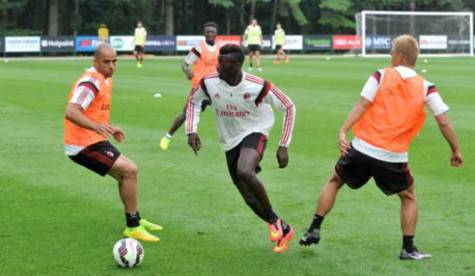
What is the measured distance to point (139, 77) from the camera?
3077 centimetres

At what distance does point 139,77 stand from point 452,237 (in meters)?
23.5

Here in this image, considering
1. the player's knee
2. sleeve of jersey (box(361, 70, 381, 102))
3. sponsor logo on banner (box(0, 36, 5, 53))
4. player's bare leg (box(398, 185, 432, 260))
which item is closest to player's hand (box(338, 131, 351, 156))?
sleeve of jersey (box(361, 70, 381, 102))

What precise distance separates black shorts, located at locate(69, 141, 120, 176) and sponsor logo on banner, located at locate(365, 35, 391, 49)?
4606cm

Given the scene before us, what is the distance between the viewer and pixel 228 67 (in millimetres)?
7609

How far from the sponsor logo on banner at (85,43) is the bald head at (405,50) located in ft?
158

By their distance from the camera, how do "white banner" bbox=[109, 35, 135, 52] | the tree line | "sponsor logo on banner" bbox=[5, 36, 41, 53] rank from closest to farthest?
"sponsor logo on banner" bbox=[5, 36, 41, 53]
"white banner" bbox=[109, 35, 135, 52]
the tree line

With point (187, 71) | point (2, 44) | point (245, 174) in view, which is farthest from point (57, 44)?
point (245, 174)

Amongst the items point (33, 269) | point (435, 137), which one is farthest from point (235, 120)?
point (435, 137)

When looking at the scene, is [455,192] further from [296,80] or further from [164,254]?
[296,80]

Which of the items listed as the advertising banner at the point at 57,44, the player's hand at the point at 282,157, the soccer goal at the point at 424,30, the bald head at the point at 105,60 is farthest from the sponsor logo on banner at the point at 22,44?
the player's hand at the point at 282,157

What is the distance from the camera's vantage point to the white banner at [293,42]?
58.5m

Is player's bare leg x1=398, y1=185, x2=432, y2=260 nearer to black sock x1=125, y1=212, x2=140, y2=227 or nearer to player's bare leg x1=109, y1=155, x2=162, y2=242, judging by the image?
player's bare leg x1=109, y1=155, x2=162, y2=242

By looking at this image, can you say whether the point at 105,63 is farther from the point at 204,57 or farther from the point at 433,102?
the point at 204,57

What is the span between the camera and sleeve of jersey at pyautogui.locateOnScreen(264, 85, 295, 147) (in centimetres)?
782
